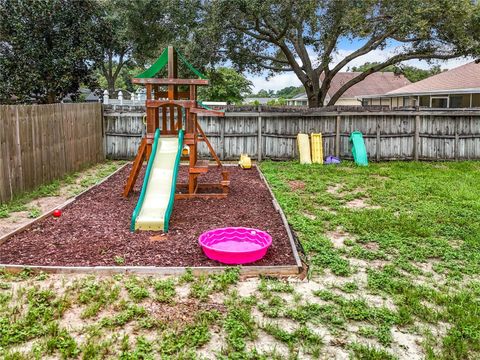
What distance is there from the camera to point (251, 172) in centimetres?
1075

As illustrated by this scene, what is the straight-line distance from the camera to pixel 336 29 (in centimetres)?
1249

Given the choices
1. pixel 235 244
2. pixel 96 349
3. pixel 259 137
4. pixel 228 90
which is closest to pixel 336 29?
pixel 259 137

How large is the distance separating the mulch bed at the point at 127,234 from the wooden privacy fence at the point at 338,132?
188 inches

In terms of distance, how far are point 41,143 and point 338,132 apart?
7674 mm

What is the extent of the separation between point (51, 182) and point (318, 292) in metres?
6.77

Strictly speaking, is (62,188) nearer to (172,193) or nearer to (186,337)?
(172,193)

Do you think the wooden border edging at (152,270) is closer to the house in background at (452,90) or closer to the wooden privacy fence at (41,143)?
the wooden privacy fence at (41,143)

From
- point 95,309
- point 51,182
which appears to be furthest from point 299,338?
point 51,182

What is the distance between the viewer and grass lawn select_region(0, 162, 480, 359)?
2.95 metres

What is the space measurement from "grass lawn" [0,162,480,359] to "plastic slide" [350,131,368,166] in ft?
20.2

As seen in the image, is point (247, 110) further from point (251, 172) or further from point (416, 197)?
point (416, 197)

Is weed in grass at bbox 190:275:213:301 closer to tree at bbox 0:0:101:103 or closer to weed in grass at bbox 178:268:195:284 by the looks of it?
weed in grass at bbox 178:268:195:284

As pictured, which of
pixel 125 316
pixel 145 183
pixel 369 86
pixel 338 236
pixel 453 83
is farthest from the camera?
pixel 369 86

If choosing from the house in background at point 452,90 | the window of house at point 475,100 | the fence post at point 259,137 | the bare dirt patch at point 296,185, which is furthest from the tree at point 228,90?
the bare dirt patch at point 296,185
